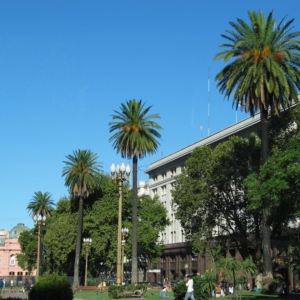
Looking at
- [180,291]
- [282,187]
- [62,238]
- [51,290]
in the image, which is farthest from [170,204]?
[51,290]

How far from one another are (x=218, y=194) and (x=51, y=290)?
112ft

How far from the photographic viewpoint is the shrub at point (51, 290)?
23344 millimetres

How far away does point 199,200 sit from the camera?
54750 millimetres

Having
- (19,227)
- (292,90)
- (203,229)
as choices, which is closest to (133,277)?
(203,229)

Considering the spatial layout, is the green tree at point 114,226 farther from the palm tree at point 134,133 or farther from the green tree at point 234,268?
the green tree at point 234,268

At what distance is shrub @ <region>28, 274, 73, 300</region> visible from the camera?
23.3 meters

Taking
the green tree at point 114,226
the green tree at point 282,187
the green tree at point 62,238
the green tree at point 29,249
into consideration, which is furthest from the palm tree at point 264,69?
the green tree at point 29,249

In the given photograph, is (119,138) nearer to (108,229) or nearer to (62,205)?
(108,229)

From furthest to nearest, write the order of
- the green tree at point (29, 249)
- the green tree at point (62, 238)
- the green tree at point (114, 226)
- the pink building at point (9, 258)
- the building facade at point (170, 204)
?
the pink building at point (9, 258), the green tree at point (29, 249), the building facade at point (170, 204), the green tree at point (62, 238), the green tree at point (114, 226)

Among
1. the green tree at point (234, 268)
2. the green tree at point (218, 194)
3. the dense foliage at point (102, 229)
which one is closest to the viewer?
the green tree at point (234, 268)

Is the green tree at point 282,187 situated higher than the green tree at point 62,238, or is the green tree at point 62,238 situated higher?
the green tree at point 62,238

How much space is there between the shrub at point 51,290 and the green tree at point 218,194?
30970 millimetres

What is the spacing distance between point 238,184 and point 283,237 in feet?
26.6

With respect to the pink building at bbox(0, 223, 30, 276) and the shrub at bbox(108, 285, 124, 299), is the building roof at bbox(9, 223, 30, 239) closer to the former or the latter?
the pink building at bbox(0, 223, 30, 276)
